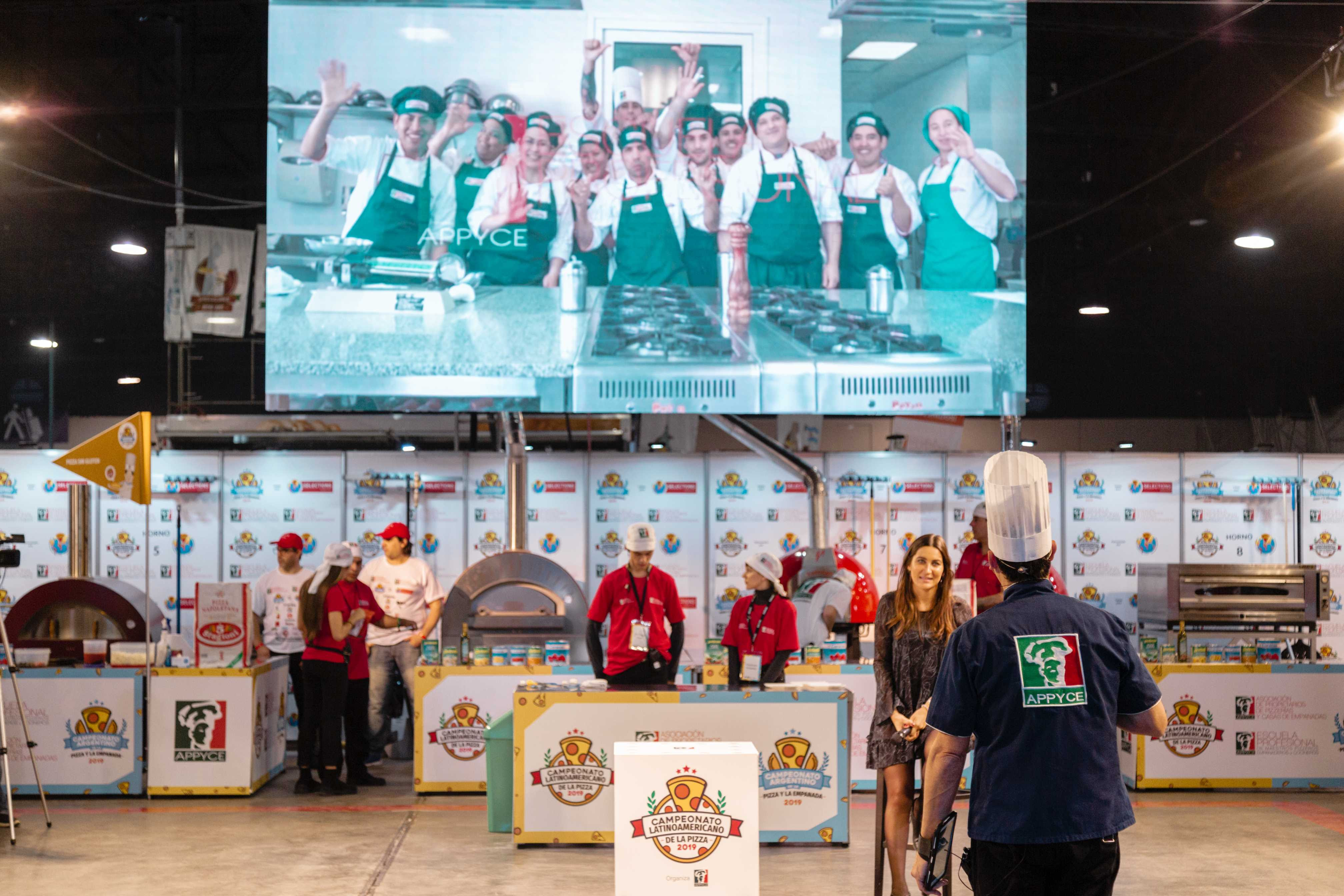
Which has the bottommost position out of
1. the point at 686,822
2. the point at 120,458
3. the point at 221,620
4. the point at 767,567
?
the point at 686,822

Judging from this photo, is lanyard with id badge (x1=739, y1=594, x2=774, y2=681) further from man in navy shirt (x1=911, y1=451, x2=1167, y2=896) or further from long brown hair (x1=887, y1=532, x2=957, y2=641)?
man in navy shirt (x1=911, y1=451, x2=1167, y2=896)

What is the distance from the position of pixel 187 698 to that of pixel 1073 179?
30.1ft

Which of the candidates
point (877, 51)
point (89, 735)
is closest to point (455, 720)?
point (89, 735)

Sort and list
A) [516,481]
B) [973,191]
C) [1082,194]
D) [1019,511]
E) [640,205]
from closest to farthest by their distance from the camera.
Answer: [1019,511]
[640,205]
[973,191]
[516,481]
[1082,194]

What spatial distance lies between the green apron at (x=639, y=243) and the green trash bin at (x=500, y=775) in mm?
2935

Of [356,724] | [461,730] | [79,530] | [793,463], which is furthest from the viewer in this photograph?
[793,463]

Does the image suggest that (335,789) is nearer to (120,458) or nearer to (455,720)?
(455,720)

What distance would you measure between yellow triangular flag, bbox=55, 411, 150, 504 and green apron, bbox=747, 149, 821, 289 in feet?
12.3

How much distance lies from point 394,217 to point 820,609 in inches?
146

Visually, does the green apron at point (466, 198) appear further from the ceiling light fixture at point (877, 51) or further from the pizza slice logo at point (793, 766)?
the pizza slice logo at point (793, 766)

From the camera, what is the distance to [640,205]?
26.1 feet

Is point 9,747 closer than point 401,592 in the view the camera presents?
Yes

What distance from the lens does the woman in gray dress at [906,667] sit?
4672 millimetres

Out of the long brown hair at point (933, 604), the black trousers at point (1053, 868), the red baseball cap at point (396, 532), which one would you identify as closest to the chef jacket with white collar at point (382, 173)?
the red baseball cap at point (396, 532)
